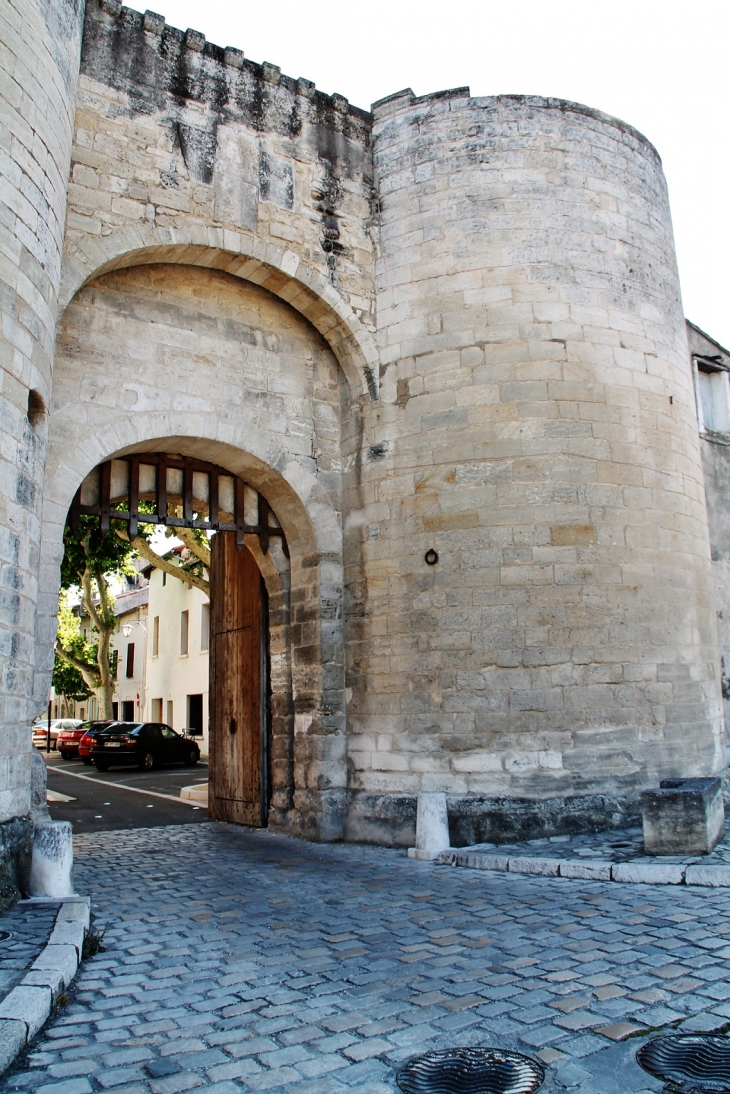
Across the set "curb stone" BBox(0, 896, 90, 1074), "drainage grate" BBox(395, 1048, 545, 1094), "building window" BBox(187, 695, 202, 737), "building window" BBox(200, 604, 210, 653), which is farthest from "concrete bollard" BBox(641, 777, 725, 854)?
"building window" BBox(187, 695, 202, 737)

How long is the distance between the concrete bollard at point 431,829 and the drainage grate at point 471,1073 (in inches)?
142

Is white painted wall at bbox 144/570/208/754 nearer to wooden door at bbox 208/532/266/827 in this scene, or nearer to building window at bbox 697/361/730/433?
wooden door at bbox 208/532/266/827

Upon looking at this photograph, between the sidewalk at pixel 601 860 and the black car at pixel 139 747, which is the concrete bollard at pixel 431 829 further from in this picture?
the black car at pixel 139 747

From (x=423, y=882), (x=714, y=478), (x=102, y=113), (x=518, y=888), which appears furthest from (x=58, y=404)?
(x=714, y=478)

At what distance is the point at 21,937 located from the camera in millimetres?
3838

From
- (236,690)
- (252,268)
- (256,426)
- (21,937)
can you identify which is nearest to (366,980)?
(21,937)

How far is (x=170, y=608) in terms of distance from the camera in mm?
25703

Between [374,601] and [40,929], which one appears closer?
[40,929]

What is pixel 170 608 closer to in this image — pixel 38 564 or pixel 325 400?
pixel 325 400

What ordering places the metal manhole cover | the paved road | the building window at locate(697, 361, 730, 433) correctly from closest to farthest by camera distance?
the metal manhole cover, the paved road, the building window at locate(697, 361, 730, 433)

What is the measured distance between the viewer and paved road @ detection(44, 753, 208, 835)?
30.3ft

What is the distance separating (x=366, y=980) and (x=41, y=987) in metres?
1.30

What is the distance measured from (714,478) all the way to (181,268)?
6.87 metres

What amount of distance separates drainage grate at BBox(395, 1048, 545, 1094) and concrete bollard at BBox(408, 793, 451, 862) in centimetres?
361
